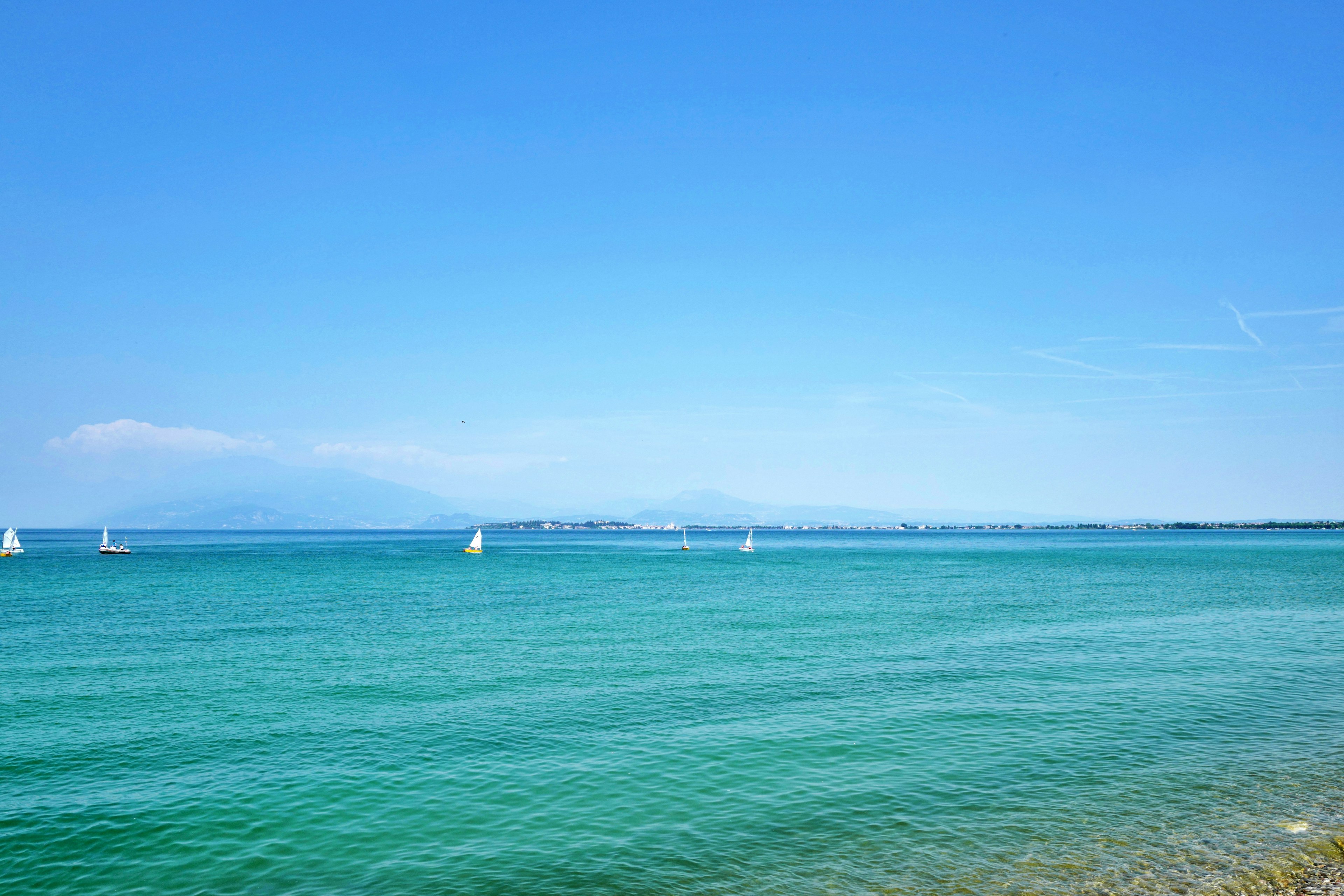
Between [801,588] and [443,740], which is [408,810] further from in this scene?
[801,588]

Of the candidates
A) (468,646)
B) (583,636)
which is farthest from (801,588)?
(468,646)

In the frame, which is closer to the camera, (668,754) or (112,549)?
(668,754)

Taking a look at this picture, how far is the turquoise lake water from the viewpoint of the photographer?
17.1 metres

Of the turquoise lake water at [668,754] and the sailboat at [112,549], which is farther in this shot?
the sailboat at [112,549]

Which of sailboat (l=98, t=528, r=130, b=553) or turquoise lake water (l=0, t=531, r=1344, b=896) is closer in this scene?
turquoise lake water (l=0, t=531, r=1344, b=896)

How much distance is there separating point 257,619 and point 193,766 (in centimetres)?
3914

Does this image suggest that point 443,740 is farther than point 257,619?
No

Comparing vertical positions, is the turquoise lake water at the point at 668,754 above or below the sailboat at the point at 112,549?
above

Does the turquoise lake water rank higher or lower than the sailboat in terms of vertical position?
higher

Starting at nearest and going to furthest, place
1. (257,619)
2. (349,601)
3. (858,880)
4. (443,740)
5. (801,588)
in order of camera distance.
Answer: (858,880) < (443,740) < (257,619) < (349,601) < (801,588)

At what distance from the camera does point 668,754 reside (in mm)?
24562

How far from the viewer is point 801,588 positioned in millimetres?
86812

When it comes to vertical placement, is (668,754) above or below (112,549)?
above

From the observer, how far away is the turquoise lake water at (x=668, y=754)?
1711cm
